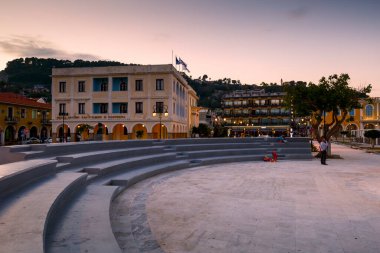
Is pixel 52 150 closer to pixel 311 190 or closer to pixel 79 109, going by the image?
pixel 311 190

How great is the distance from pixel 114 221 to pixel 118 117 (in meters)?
36.4

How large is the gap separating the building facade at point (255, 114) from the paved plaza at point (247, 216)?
3278 inches

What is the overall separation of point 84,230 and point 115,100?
38.9 meters

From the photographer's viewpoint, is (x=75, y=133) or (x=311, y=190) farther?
(x=75, y=133)

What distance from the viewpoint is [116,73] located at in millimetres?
42812

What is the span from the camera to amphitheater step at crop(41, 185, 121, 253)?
471 centimetres

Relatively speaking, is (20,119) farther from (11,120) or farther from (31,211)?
(31,211)

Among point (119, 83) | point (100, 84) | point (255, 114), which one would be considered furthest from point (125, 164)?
point (255, 114)

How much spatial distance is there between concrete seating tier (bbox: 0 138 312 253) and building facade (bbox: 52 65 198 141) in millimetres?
24415

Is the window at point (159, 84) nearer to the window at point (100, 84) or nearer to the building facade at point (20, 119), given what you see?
the window at point (100, 84)

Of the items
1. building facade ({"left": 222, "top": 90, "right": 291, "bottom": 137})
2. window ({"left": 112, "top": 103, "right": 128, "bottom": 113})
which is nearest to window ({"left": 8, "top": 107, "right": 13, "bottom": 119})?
window ({"left": 112, "top": 103, "right": 128, "bottom": 113})

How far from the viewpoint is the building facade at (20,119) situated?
53594mm

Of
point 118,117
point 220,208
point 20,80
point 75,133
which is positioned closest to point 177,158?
point 220,208

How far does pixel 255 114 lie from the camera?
9794 cm
